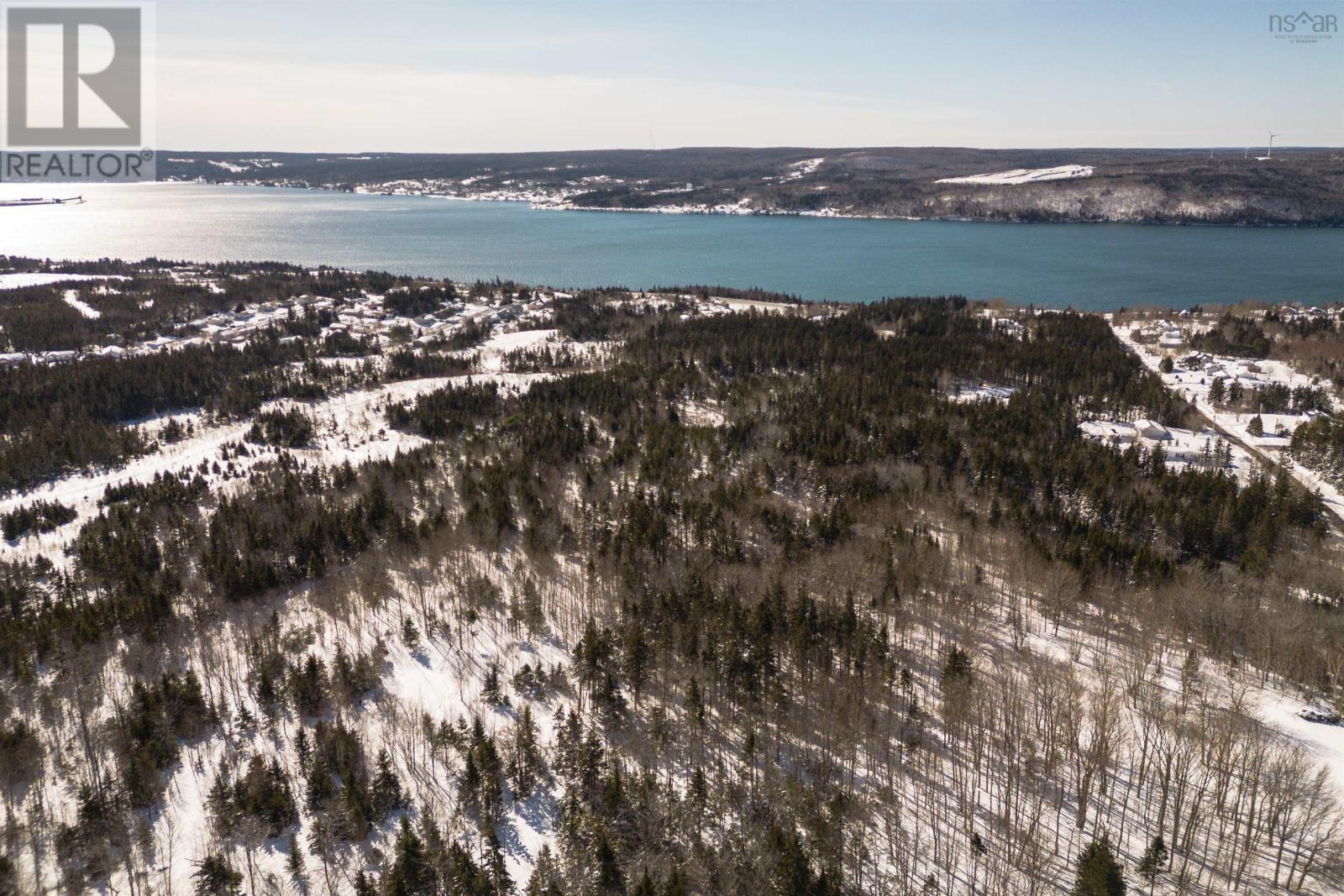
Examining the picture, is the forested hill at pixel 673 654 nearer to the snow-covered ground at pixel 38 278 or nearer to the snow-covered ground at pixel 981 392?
the snow-covered ground at pixel 981 392

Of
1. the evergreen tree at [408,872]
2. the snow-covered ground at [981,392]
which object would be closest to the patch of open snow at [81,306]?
the evergreen tree at [408,872]

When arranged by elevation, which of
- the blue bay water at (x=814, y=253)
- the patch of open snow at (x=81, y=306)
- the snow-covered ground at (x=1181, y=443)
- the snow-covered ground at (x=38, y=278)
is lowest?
the snow-covered ground at (x=1181, y=443)

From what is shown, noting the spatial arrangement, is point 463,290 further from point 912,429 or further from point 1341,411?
point 1341,411

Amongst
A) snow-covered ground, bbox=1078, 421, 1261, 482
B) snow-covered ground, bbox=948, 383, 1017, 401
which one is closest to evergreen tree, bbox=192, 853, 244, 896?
snow-covered ground, bbox=1078, 421, 1261, 482

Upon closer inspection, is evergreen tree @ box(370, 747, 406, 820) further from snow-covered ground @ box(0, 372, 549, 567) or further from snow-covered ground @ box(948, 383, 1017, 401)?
snow-covered ground @ box(948, 383, 1017, 401)

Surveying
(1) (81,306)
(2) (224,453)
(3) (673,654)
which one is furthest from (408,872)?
(1) (81,306)

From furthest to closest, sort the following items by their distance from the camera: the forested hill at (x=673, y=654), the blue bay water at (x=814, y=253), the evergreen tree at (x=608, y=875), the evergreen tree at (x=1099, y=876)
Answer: the blue bay water at (x=814, y=253)
the forested hill at (x=673, y=654)
the evergreen tree at (x=608, y=875)
the evergreen tree at (x=1099, y=876)

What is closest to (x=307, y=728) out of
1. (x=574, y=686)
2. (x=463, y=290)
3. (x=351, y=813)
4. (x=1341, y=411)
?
(x=351, y=813)
